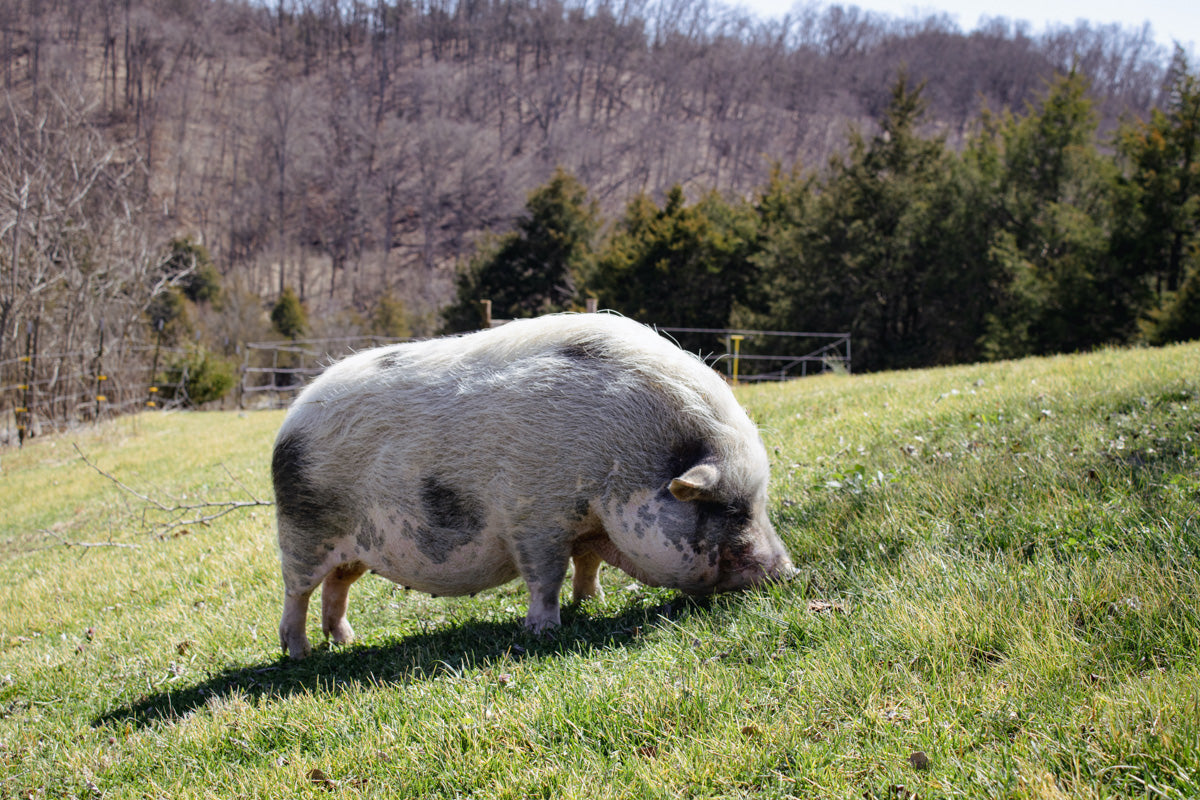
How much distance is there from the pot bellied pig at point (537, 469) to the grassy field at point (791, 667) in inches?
13.3

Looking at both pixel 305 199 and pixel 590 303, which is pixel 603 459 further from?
pixel 305 199

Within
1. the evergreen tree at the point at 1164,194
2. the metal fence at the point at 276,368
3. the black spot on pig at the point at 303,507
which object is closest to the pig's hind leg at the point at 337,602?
the black spot on pig at the point at 303,507

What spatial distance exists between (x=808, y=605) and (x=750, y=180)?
8269 centimetres

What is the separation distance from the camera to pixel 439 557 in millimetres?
3891

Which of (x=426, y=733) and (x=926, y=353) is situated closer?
(x=426, y=733)

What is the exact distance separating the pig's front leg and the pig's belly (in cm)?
17

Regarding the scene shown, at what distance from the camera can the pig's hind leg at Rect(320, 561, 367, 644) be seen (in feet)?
14.8

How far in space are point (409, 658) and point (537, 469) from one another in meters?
1.16

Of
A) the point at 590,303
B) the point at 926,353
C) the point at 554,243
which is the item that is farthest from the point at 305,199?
the point at 590,303

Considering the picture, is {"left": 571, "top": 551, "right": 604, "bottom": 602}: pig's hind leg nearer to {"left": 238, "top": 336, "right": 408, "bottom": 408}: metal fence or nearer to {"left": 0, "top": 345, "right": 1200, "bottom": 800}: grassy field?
{"left": 0, "top": 345, "right": 1200, "bottom": 800}: grassy field

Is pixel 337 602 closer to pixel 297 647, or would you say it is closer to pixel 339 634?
pixel 339 634

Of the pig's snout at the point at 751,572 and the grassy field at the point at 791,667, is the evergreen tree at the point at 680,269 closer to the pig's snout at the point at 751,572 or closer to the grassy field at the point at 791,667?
the grassy field at the point at 791,667

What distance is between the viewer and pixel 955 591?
3.11 meters

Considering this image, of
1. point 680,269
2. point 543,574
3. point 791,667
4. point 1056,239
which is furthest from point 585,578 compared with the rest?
point 1056,239
